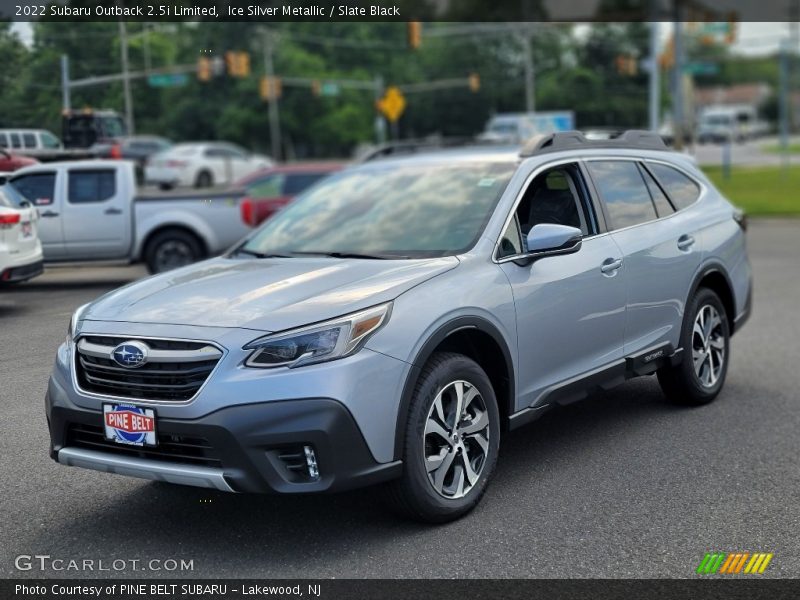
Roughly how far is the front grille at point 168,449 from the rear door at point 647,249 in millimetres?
2772

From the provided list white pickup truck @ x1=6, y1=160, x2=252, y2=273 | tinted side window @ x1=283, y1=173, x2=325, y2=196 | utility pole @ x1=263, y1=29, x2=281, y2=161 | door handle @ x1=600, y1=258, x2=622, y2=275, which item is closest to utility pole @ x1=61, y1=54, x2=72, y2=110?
white pickup truck @ x1=6, y1=160, x2=252, y2=273

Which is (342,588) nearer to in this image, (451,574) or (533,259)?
(451,574)

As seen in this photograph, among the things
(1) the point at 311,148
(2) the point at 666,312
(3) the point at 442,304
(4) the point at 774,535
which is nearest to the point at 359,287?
(3) the point at 442,304

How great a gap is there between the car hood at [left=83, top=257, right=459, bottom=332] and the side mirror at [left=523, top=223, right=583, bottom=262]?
42cm

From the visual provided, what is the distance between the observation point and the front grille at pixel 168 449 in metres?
4.33

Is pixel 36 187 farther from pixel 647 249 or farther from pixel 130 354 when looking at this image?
pixel 647 249

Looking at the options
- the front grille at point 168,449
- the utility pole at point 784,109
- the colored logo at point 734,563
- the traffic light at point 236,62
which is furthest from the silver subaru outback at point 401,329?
the utility pole at point 784,109

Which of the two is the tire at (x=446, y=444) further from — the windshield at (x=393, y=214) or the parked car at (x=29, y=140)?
the parked car at (x=29, y=140)

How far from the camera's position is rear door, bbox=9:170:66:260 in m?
5.61

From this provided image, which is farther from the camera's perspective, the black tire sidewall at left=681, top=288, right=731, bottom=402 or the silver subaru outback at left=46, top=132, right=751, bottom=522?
the black tire sidewall at left=681, top=288, right=731, bottom=402

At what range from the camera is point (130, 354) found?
4.43m

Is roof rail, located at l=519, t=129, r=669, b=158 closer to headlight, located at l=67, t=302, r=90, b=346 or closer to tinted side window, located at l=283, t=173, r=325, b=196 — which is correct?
headlight, located at l=67, t=302, r=90, b=346

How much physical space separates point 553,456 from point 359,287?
6.16 ft

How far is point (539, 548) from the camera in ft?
15.1
